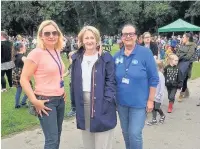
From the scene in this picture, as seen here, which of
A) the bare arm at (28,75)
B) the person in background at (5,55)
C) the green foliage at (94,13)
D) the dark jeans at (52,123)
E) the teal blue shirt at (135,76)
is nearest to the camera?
the bare arm at (28,75)

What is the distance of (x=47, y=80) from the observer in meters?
3.82

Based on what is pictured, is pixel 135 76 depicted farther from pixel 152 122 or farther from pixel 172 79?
pixel 172 79

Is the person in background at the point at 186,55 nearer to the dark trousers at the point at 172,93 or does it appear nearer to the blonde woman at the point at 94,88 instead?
the dark trousers at the point at 172,93

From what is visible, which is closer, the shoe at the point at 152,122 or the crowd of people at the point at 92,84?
the crowd of people at the point at 92,84

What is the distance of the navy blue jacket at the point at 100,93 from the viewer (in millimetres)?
3793

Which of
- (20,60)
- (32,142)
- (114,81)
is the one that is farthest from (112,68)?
(20,60)

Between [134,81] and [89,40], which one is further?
[134,81]

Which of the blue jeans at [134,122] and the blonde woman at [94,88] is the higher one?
the blonde woman at [94,88]

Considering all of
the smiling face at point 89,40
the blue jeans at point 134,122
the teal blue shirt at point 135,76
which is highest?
the smiling face at point 89,40

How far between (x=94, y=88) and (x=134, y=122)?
0.75 metres

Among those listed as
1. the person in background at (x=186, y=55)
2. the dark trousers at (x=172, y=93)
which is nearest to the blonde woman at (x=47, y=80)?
the dark trousers at (x=172, y=93)

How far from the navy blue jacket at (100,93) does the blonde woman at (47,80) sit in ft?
0.67

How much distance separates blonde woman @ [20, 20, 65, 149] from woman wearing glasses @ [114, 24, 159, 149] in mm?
708

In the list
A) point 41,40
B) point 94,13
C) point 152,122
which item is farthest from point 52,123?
point 94,13
